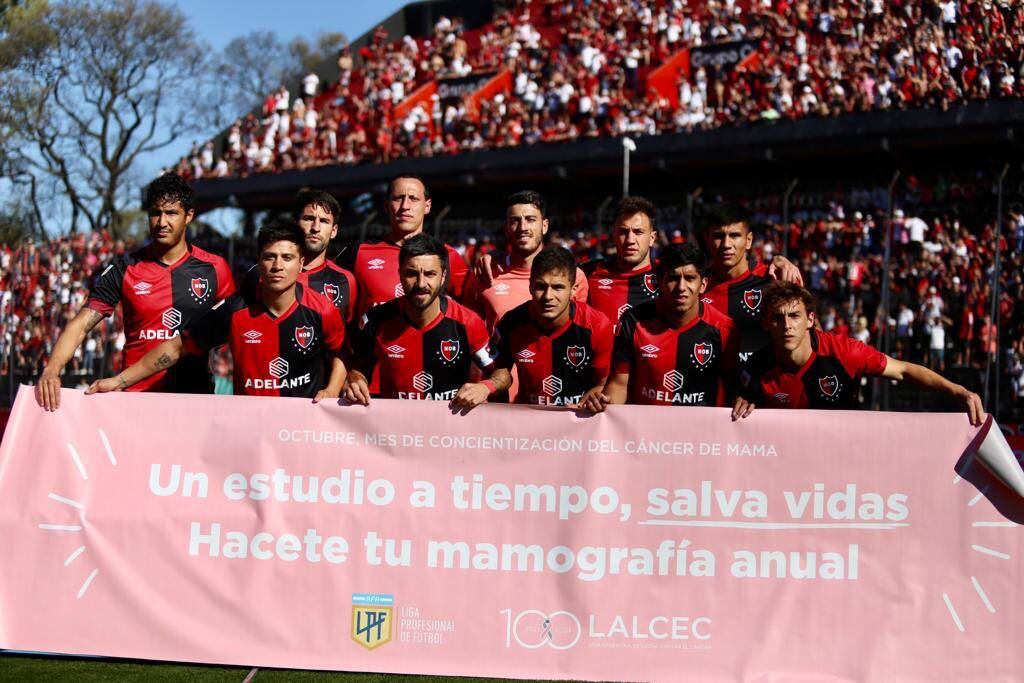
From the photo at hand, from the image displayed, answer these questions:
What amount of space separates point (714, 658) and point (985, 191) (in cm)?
1544

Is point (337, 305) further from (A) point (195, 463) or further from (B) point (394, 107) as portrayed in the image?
(B) point (394, 107)

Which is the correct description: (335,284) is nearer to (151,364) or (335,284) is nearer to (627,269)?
(151,364)

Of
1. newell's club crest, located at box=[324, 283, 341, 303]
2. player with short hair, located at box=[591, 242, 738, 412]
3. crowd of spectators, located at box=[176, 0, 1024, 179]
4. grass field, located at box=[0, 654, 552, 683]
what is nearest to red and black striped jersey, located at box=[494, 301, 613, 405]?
player with short hair, located at box=[591, 242, 738, 412]

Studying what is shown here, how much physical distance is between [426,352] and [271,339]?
80cm

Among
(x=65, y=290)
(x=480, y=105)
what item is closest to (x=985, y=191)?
(x=480, y=105)

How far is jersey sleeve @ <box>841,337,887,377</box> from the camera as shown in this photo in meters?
5.75

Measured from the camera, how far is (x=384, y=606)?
514 cm

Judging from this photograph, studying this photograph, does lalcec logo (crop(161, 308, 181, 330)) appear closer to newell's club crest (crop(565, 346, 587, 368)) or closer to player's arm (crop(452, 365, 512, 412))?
player's arm (crop(452, 365, 512, 412))

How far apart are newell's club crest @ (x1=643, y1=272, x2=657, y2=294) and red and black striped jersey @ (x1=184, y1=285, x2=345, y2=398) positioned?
1836 mm

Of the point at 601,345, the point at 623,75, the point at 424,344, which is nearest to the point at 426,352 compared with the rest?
the point at 424,344

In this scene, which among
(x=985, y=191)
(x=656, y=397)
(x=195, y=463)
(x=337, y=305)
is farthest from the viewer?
(x=985, y=191)

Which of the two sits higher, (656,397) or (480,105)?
(480,105)

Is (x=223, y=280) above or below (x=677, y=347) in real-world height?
above

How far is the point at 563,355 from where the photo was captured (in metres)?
5.92
